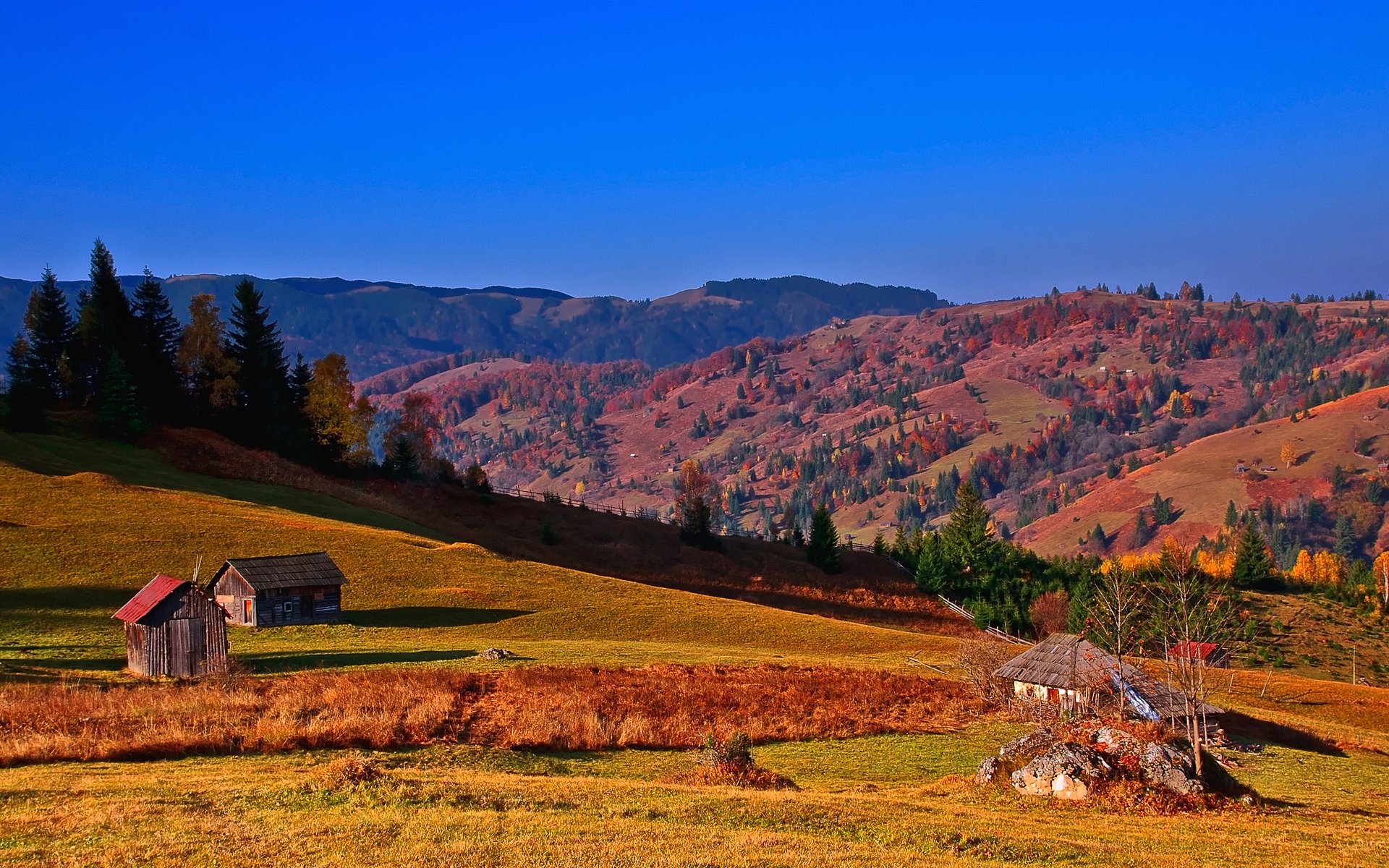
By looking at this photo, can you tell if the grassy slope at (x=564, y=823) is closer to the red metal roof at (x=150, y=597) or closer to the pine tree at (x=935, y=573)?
the red metal roof at (x=150, y=597)

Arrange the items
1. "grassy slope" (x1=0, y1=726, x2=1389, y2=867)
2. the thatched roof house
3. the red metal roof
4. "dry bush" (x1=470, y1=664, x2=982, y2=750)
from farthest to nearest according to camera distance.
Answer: the thatched roof house < the red metal roof < "dry bush" (x1=470, y1=664, x2=982, y2=750) < "grassy slope" (x1=0, y1=726, x2=1389, y2=867)

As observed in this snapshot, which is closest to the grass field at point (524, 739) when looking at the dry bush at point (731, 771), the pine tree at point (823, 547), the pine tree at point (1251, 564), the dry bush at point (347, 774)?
the dry bush at point (347, 774)

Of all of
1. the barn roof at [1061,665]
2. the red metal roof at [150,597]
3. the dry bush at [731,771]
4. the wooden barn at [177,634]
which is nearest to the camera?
the dry bush at [731,771]

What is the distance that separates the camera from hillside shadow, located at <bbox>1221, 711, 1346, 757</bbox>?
46531 mm

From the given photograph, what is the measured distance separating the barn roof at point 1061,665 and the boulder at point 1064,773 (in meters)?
19.5

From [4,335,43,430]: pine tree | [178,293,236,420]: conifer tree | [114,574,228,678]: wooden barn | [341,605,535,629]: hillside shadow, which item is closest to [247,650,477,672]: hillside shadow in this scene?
[114,574,228,678]: wooden barn

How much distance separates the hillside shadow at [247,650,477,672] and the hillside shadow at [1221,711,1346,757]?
3667 centimetres

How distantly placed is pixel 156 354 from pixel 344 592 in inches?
2258

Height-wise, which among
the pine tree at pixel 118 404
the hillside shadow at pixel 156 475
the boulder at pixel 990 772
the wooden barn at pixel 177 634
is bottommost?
the boulder at pixel 990 772

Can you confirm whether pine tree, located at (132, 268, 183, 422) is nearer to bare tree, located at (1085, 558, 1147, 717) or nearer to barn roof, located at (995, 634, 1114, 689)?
barn roof, located at (995, 634, 1114, 689)

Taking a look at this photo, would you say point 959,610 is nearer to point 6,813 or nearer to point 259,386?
point 259,386

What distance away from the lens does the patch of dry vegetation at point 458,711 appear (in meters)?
27.3

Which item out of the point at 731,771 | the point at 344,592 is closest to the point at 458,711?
the point at 731,771

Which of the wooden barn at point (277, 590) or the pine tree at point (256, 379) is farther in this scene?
the pine tree at point (256, 379)
